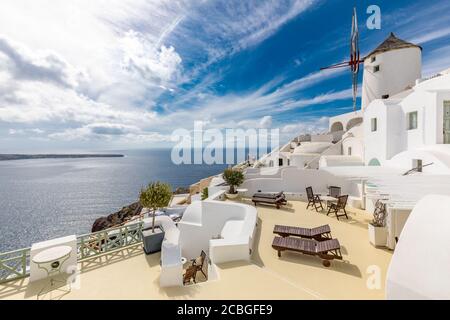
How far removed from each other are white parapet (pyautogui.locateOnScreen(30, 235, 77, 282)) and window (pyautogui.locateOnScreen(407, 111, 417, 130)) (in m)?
16.5

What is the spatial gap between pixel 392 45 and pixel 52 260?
1547 inches

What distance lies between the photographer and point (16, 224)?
46.3 metres

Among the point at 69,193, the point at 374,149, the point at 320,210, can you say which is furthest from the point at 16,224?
the point at 374,149

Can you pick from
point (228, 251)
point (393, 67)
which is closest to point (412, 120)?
point (228, 251)

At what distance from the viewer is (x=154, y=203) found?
8430 millimetres

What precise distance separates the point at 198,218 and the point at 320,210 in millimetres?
6338

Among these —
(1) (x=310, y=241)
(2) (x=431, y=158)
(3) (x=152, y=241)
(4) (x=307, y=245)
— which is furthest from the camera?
(2) (x=431, y=158)

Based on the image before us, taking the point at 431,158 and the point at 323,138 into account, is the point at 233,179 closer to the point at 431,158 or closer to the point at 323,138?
the point at 431,158

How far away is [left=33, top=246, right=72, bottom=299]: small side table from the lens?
568cm

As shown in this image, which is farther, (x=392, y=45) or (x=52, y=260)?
(x=392, y=45)

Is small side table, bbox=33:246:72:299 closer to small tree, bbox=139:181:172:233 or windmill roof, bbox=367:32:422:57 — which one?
small tree, bbox=139:181:172:233

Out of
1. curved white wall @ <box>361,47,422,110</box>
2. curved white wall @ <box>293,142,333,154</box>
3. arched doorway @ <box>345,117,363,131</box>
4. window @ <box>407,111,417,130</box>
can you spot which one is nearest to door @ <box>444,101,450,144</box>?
window @ <box>407,111,417,130</box>

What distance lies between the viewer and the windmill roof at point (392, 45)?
2741 cm
